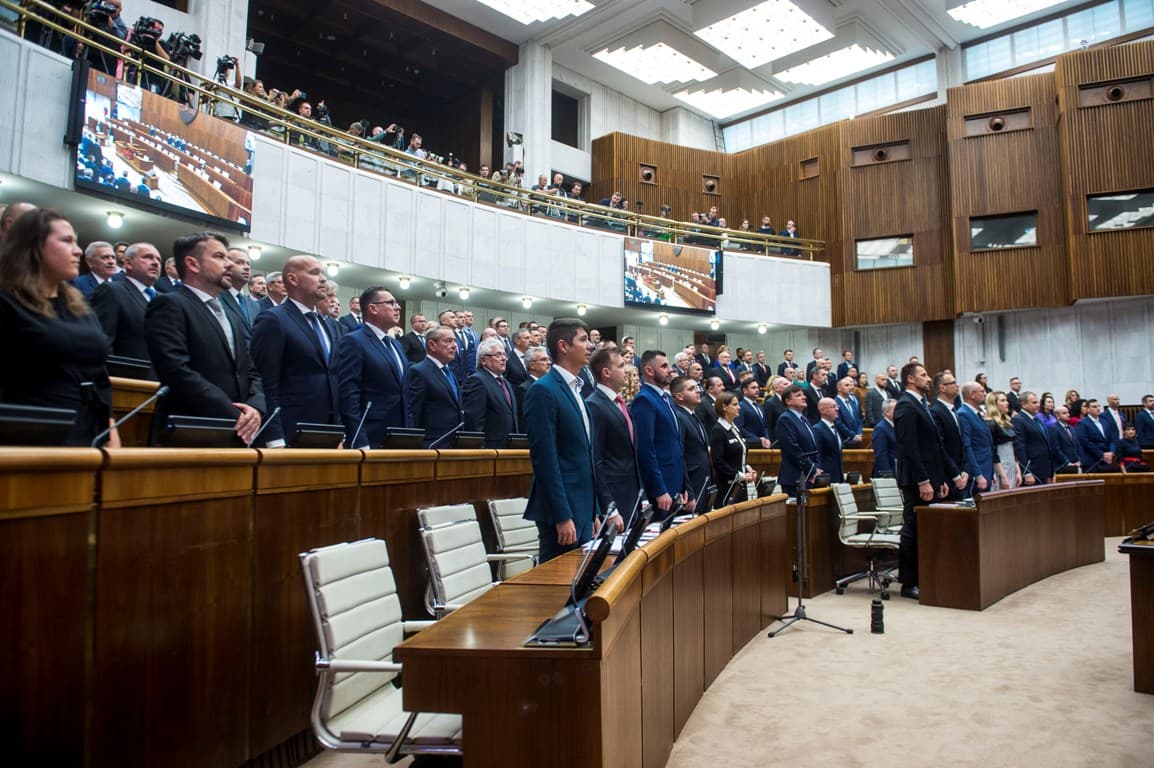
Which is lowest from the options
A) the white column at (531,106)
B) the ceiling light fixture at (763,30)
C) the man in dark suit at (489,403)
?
the man in dark suit at (489,403)

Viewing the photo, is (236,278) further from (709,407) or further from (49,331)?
(709,407)

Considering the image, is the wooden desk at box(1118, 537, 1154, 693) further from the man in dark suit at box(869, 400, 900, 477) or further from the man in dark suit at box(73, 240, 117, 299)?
the man in dark suit at box(73, 240, 117, 299)

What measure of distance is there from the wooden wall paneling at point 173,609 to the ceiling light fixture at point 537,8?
46.1 feet

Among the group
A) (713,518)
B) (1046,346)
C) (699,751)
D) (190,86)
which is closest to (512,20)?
(190,86)

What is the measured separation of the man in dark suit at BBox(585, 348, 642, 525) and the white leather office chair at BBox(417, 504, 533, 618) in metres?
0.73

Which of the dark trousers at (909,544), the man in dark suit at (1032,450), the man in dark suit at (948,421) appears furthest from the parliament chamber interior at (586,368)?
the man in dark suit at (1032,450)

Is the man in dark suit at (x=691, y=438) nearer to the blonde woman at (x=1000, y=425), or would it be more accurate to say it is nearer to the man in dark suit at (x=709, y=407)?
the man in dark suit at (x=709, y=407)

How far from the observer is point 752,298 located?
1519 cm

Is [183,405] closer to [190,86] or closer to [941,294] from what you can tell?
[190,86]

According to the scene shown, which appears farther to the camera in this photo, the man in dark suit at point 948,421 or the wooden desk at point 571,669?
the man in dark suit at point 948,421

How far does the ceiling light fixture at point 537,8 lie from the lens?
14.4m

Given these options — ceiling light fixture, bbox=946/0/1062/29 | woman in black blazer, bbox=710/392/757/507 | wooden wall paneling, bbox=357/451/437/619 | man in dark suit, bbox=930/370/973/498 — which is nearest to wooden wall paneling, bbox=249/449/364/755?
wooden wall paneling, bbox=357/451/437/619

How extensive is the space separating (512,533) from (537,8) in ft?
43.8

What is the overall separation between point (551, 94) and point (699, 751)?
16125mm
